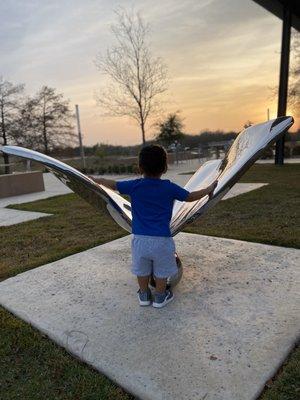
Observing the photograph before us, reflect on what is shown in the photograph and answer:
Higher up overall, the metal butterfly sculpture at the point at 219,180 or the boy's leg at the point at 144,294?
the metal butterfly sculpture at the point at 219,180

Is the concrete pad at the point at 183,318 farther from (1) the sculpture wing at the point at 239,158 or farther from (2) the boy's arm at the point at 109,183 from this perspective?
(2) the boy's arm at the point at 109,183

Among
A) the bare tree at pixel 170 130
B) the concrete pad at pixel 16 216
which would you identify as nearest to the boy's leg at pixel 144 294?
the concrete pad at pixel 16 216

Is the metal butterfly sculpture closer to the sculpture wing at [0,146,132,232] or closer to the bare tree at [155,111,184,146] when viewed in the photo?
the sculpture wing at [0,146,132,232]

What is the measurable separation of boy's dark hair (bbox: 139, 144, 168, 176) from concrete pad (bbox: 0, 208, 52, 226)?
514 centimetres

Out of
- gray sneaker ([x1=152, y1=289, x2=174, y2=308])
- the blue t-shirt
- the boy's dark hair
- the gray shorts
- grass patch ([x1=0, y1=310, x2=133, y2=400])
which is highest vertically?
the boy's dark hair

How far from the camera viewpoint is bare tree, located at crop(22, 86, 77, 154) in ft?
98.4

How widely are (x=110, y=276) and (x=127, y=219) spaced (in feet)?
2.26

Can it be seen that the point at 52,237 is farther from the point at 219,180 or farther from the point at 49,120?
the point at 49,120

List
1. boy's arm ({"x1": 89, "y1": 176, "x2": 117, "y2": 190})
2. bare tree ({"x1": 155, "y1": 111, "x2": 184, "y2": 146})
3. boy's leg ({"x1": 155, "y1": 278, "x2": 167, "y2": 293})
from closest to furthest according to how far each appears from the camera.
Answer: boy's leg ({"x1": 155, "y1": 278, "x2": 167, "y2": 293})
boy's arm ({"x1": 89, "y1": 176, "x2": 117, "y2": 190})
bare tree ({"x1": 155, "y1": 111, "x2": 184, "y2": 146})

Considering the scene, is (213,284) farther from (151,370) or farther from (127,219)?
(151,370)

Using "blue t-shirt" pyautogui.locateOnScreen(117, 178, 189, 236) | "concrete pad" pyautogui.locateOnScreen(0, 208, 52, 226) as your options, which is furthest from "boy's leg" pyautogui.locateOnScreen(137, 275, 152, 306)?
"concrete pad" pyautogui.locateOnScreen(0, 208, 52, 226)

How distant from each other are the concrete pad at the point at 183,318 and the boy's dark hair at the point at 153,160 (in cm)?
110

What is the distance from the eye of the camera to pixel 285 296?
3295mm

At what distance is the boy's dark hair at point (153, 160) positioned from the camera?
3.06 m
